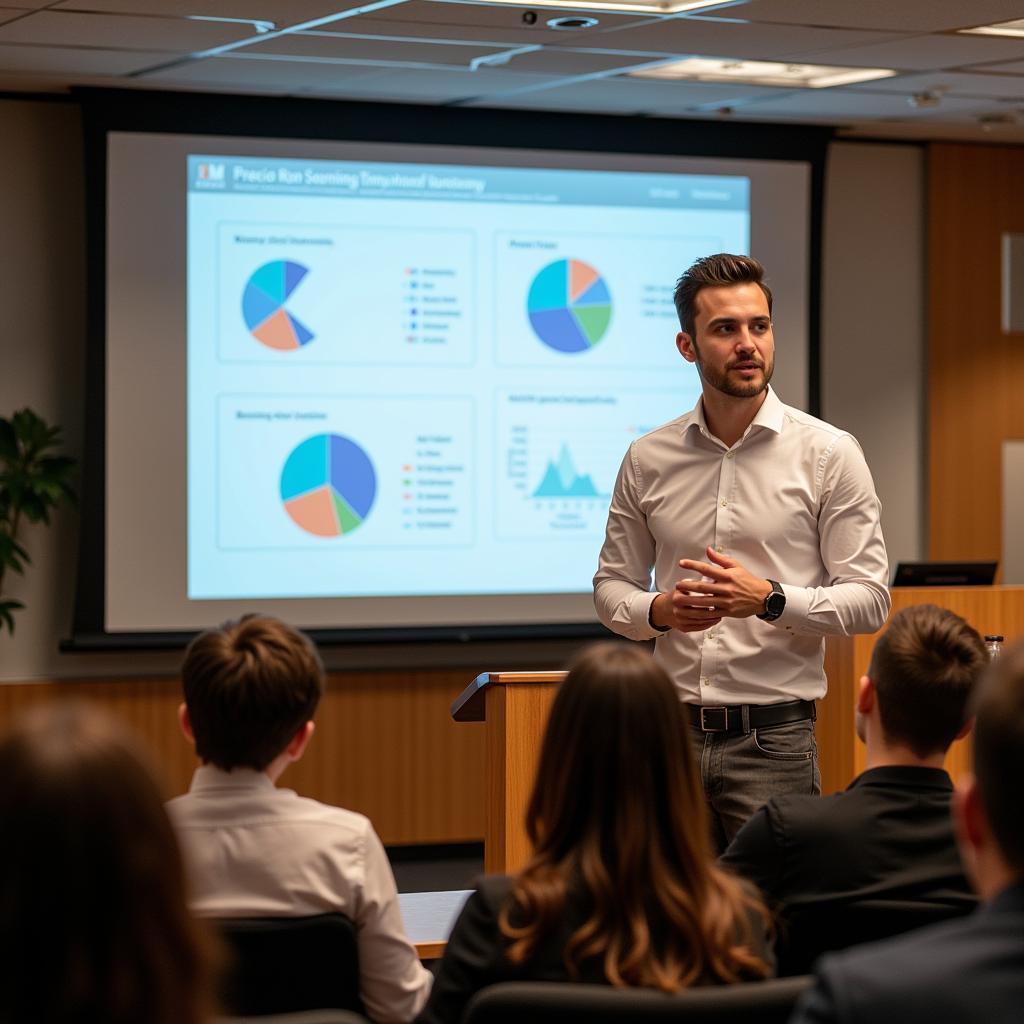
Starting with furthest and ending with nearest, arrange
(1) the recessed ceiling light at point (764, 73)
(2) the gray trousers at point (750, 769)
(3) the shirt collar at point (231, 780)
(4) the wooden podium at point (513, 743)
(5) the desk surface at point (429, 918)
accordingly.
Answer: (1) the recessed ceiling light at point (764, 73), (4) the wooden podium at point (513, 743), (2) the gray trousers at point (750, 769), (5) the desk surface at point (429, 918), (3) the shirt collar at point (231, 780)

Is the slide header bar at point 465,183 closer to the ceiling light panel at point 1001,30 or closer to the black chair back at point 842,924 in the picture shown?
the ceiling light panel at point 1001,30

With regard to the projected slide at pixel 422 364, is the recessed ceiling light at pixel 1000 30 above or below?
above

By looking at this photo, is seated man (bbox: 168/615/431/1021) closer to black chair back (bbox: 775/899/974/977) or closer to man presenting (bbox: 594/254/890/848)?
black chair back (bbox: 775/899/974/977)

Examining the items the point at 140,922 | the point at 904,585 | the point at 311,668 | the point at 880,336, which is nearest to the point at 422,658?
the point at 904,585

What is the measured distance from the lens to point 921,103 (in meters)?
6.09

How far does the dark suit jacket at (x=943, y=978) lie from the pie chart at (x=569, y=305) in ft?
17.6

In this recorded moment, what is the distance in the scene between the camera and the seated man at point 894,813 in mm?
2053

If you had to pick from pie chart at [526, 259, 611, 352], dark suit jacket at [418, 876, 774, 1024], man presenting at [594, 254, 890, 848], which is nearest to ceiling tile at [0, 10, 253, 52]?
pie chart at [526, 259, 611, 352]

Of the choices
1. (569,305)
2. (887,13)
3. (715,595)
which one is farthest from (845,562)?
(569,305)

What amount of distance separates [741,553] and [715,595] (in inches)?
10.9

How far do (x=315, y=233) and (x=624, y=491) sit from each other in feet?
10.6

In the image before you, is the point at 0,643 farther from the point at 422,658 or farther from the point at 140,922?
the point at 140,922

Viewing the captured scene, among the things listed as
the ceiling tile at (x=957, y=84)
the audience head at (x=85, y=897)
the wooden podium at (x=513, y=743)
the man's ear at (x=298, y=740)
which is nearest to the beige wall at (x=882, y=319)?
the ceiling tile at (x=957, y=84)

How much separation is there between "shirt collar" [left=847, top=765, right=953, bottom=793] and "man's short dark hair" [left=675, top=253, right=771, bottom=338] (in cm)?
127
